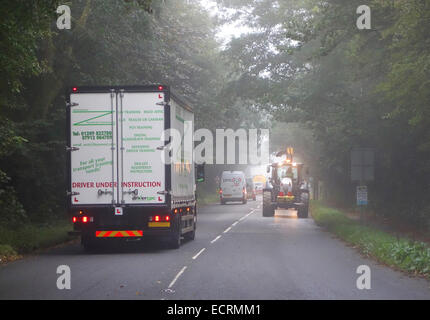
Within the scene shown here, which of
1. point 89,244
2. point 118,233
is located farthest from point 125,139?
point 89,244

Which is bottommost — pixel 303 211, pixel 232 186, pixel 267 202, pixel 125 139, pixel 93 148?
pixel 303 211

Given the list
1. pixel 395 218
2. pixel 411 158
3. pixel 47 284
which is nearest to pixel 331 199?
pixel 395 218

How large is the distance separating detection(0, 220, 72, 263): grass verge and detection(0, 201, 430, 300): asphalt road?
55 cm

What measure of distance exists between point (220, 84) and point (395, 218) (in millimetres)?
18715

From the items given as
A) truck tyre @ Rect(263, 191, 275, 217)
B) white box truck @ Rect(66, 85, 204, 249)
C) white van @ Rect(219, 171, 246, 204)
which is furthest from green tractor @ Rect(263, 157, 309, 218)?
white box truck @ Rect(66, 85, 204, 249)

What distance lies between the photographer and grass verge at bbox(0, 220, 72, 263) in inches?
677

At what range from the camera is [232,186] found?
58031 mm

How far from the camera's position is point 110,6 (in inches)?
988

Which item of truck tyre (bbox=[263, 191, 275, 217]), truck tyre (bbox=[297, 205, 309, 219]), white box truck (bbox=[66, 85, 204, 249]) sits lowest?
truck tyre (bbox=[297, 205, 309, 219])

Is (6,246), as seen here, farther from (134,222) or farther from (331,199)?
(331,199)

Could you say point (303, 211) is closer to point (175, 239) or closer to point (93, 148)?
point (175, 239)

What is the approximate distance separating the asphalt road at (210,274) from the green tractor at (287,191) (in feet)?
49.8

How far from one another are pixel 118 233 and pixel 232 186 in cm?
4060

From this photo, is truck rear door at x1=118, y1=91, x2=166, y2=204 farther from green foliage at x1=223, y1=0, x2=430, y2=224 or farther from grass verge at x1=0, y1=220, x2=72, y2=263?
green foliage at x1=223, y1=0, x2=430, y2=224
